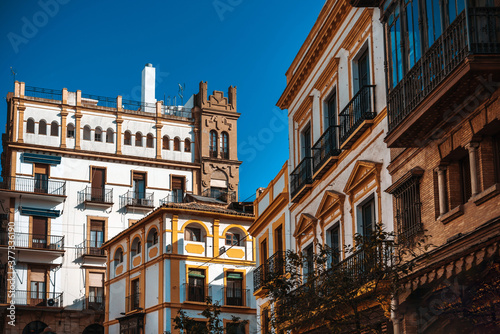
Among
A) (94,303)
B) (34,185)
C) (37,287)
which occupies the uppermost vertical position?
(34,185)

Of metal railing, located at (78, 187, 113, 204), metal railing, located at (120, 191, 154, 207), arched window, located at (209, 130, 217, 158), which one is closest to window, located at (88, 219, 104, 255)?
metal railing, located at (78, 187, 113, 204)

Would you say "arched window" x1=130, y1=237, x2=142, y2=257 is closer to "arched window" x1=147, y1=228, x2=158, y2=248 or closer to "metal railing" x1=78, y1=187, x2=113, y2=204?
"arched window" x1=147, y1=228, x2=158, y2=248

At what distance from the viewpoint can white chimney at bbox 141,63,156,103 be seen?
185 ft

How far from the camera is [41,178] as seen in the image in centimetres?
5000

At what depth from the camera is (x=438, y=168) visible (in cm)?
1625

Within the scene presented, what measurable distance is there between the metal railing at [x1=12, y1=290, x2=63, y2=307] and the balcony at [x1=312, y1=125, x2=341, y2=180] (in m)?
27.6

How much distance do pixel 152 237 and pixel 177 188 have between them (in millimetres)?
9172

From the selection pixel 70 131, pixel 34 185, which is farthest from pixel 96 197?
pixel 70 131

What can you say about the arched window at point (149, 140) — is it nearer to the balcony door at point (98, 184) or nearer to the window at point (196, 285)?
the balcony door at point (98, 184)

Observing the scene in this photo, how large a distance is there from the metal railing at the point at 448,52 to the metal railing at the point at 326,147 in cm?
577

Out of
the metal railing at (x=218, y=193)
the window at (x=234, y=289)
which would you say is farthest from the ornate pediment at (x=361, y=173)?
the metal railing at (x=218, y=193)

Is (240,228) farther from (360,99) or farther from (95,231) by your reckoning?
(360,99)

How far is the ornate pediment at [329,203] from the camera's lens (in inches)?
888

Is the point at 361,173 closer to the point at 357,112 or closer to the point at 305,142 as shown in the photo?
the point at 357,112
